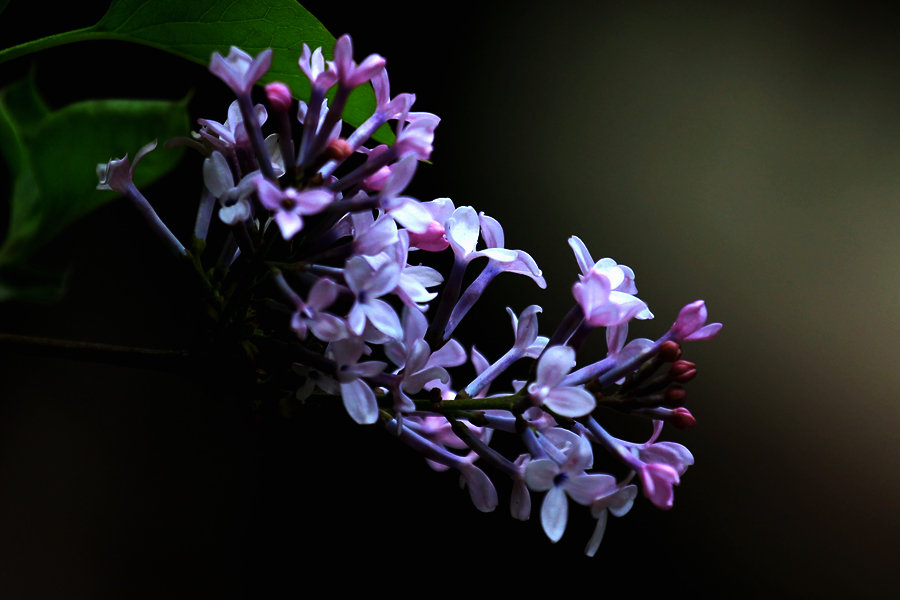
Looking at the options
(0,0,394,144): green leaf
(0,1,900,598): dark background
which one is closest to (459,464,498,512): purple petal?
(0,0,394,144): green leaf

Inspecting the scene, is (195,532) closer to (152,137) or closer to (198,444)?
(198,444)

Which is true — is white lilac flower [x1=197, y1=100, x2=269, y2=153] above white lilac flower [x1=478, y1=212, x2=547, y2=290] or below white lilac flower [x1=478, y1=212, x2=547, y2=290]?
above

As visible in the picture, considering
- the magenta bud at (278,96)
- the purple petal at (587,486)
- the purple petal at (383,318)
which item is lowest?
the purple petal at (587,486)

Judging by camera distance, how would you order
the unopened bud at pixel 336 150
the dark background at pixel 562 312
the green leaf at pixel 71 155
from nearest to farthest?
the green leaf at pixel 71 155 → the unopened bud at pixel 336 150 → the dark background at pixel 562 312

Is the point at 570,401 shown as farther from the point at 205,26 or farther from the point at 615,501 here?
the point at 205,26

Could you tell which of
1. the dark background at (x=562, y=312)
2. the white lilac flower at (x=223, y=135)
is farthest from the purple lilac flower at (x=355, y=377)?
the dark background at (x=562, y=312)

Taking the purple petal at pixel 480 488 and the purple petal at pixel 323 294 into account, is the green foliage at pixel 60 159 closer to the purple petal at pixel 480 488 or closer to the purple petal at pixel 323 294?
the purple petal at pixel 323 294

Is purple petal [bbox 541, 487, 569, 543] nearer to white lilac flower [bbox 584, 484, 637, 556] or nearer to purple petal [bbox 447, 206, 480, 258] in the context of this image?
white lilac flower [bbox 584, 484, 637, 556]
